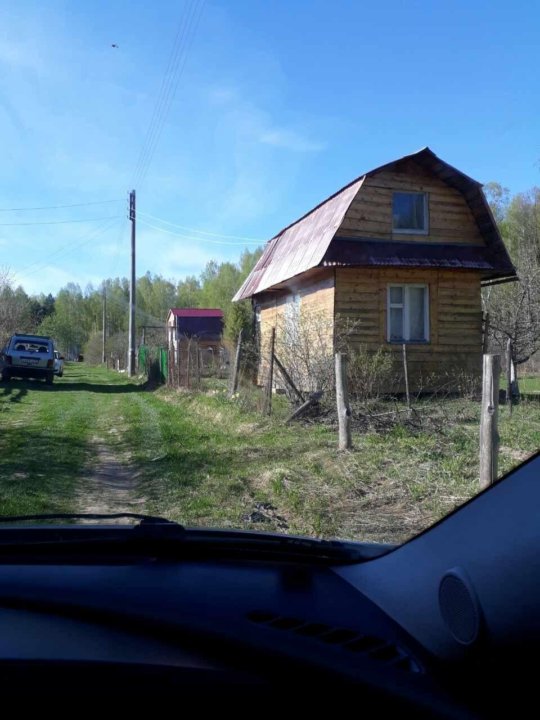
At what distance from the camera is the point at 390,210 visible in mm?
16953

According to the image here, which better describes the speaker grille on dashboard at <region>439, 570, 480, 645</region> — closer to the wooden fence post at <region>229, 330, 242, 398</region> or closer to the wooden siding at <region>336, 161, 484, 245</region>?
the wooden fence post at <region>229, 330, 242, 398</region>

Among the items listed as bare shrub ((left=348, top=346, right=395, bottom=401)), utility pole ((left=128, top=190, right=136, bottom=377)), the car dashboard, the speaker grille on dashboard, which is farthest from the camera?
utility pole ((left=128, top=190, right=136, bottom=377))

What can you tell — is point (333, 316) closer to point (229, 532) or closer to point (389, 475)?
point (389, 475)

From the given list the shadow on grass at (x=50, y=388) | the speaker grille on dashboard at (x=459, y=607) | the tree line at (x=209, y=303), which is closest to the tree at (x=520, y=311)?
the tree line at (x=209, y=303)

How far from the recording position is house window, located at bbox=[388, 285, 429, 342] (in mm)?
17062

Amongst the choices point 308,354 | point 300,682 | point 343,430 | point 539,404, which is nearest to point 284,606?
point 300,682

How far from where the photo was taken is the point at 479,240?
1744cm

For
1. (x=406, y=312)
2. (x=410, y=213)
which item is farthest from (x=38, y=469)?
(x=410, y=213)

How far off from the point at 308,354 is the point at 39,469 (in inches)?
199

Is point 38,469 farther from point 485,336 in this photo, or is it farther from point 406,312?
point 485,336

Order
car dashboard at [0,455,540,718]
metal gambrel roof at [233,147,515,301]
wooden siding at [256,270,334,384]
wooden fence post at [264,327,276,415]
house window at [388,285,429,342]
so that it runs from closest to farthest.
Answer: car dashboard at [0,455,540,718], wooden fence post at [264,327,276,415], wooden siding at [256,270,334,384], metal gambrel roof at [233,147,515,301], house window at [388,285,429,342]

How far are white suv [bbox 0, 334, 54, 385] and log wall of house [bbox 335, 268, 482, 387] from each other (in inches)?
569

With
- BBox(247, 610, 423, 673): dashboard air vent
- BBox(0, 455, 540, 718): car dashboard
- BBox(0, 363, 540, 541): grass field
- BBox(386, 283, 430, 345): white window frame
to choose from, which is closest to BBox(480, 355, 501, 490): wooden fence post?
BBox(0, 363, 540, 541): grass field

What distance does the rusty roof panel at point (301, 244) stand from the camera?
54.4 ft
